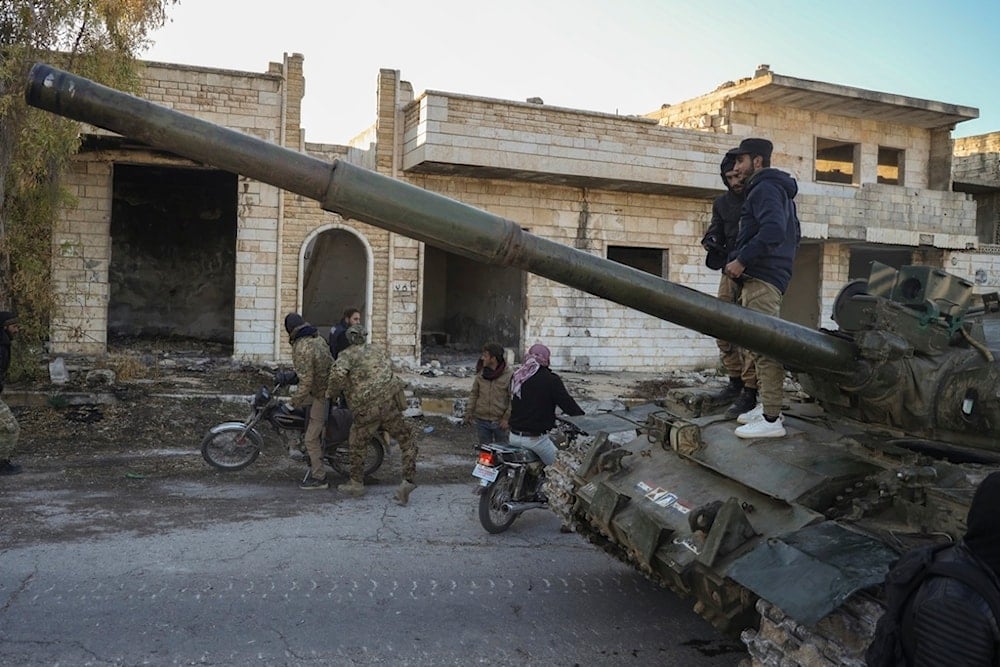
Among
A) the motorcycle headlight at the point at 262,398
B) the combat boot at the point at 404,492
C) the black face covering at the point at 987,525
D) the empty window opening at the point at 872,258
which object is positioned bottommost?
the combat boot at the point at 404,492

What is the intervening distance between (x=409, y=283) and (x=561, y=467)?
31.6ft

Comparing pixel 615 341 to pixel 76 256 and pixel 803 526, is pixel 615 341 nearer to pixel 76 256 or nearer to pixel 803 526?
pixel 76 256

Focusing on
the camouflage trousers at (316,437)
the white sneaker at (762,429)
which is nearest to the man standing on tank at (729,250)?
the white sneaker at (762,429)

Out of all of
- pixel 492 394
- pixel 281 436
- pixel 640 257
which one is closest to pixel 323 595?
pixel 492 394

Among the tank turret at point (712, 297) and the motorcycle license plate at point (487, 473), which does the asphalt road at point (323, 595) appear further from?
the tank turret at point (712, 297)

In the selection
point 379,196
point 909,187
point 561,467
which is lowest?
point 561,467

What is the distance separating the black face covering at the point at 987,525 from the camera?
2.16 meters

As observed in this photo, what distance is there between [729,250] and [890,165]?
16.9 meters

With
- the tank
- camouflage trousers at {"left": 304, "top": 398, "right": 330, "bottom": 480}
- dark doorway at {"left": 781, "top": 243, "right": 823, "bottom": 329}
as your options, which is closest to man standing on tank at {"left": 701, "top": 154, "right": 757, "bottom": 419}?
the tank

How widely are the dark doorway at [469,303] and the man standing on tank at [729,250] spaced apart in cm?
1023

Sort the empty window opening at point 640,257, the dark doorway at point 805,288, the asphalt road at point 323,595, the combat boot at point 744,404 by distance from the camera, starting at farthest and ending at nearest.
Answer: the dark doorway at point 805,288 < the empty window opening at point 640,257 < the combat boot at point 744,404 < the asphalt road at point 323,595

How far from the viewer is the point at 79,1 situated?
10016 mm

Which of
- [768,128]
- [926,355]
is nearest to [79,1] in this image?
[926,355]

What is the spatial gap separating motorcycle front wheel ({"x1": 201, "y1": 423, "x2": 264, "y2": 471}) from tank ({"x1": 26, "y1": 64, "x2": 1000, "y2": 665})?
4369 mm
